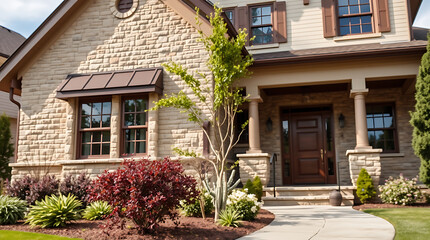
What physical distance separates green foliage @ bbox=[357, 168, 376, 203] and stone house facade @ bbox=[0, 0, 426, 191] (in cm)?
30

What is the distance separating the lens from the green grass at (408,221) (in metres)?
5.37

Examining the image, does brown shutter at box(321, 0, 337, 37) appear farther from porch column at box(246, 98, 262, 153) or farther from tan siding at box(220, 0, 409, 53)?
porch column at box(246, 98, 262, 153)

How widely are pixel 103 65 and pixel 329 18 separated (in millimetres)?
7303

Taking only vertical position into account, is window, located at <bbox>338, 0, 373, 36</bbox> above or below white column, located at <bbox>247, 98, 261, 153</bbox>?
above

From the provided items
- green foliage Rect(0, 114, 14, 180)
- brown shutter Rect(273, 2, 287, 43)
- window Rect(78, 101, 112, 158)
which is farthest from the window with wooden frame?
green foliage Rect(0, 114, 14, 180)

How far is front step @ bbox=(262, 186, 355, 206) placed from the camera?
9.67 m

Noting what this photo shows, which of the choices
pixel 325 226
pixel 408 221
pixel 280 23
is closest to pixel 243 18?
pixel 280 23

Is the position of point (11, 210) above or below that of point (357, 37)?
below

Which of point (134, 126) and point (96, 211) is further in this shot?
point (134, 126)

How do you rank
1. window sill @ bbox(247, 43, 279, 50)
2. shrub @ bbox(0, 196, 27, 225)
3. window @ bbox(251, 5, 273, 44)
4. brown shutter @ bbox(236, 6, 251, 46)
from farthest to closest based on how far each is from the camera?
1. brown shutter @ bbox(236, 6, 251, 46)
2. window @ bbox(251, 5, 273, 44)
3. window sill @ bbox(247, 43, 279, 50)
4. shrub @ bbox(0, 196, 27, 225)

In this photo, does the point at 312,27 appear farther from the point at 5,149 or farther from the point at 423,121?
the point at 5,149

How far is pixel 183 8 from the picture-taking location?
1025 centimetres

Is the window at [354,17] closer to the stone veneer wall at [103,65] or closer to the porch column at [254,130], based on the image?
the porch column at [254,130]

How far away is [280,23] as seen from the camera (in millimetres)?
12273
